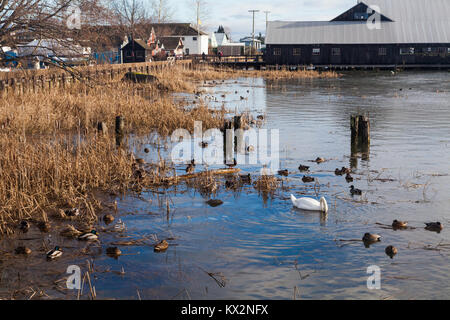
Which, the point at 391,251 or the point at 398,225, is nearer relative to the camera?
the point at 391,251

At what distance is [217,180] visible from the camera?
33.8 feet

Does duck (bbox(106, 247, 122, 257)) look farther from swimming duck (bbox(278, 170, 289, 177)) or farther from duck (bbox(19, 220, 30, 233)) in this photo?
swimming duck (bbox(278, 170, 289, 177))

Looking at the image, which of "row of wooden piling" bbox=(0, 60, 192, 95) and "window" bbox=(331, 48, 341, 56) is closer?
"row of wooden piling" bbox=(0, 60, 192, 95)

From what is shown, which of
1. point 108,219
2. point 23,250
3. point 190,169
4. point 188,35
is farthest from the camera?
point 188,35

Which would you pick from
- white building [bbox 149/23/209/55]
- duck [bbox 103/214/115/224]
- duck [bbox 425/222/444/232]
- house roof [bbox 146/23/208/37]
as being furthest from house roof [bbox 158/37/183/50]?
duck [bbox 425/222/444/232]

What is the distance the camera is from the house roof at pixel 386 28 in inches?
2352

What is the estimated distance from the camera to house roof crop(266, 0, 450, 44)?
59750 millimetres

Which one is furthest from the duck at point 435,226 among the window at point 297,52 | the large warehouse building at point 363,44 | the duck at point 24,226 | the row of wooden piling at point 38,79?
the window at point 297,52

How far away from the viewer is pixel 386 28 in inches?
2435

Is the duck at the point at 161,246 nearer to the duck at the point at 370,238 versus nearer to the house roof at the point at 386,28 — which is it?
the duck at the point at 370,238

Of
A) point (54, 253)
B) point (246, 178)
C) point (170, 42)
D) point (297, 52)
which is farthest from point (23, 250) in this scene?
point (170, 42)

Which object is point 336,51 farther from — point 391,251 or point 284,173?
point 391,251


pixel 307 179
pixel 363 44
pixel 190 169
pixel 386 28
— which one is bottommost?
pixel 307 179
